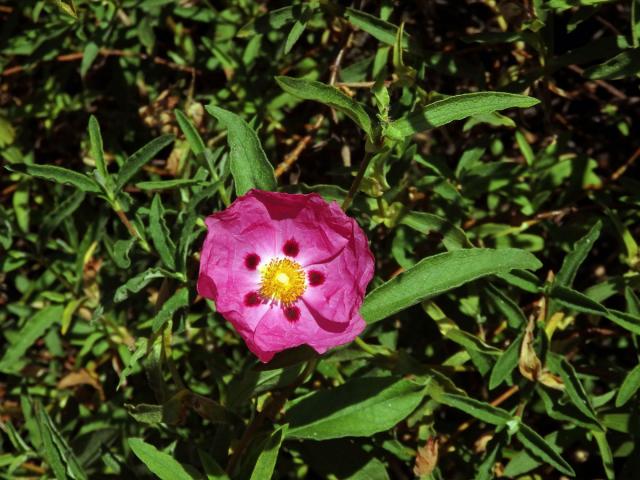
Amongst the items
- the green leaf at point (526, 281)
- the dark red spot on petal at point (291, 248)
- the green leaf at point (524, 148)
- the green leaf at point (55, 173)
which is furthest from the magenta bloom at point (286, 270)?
the green leaf at point (524, 148)

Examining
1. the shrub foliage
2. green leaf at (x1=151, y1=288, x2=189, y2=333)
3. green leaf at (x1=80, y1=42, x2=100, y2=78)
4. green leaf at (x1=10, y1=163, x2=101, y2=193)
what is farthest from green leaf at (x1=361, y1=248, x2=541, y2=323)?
green leaf at (x1=80, y1=42, x2=100, y2=78)

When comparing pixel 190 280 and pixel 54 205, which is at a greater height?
pixel 190 280

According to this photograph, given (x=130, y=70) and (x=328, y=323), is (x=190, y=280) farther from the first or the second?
Result: (x=130, y=70)

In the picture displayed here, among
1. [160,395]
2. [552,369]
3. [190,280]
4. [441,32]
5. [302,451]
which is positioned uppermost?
[441,32]

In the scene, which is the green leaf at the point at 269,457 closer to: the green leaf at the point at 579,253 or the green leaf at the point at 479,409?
the green leaf at the point at 479,409

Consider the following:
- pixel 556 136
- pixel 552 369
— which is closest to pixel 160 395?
pixel 552 369

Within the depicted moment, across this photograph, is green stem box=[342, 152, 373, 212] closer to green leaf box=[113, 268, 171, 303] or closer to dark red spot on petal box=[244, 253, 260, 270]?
dark red spot on petal box=[244, 253, 260, 270]
